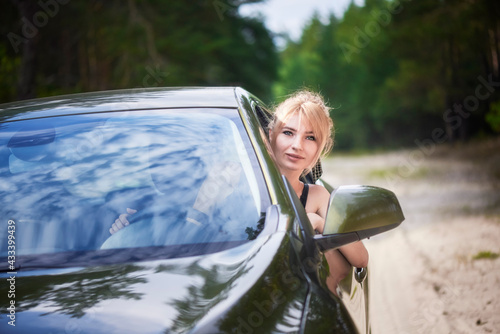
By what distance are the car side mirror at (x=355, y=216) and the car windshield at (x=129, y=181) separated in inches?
9.9

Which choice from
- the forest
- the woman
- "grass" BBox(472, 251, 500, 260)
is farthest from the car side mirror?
"grass" BBox(472, 251, 500, 260)

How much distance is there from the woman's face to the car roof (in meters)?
0.36

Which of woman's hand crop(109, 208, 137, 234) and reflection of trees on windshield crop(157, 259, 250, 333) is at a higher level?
woman's hand crop(109, 208, 137, 234)

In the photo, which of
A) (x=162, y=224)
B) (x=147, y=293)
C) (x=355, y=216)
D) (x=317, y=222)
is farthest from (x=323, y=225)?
(x=147, y=293)

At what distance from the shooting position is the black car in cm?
192

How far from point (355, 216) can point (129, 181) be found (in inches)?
34.8

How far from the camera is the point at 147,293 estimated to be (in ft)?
6.42

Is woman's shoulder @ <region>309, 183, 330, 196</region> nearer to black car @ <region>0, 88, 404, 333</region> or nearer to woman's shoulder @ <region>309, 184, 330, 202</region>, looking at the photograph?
woman's shoulder @ <region>309, 184, 330, 202</region>

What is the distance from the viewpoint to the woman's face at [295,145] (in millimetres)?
3395

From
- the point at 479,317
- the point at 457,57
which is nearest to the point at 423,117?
the point at 457,57

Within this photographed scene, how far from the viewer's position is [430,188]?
1975cm

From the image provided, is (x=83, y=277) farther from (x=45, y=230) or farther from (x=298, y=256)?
(x=298, y=256)

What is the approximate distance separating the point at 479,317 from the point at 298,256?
409cm

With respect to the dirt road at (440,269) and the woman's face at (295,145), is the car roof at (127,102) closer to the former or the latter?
the woman's face at (295,145)
